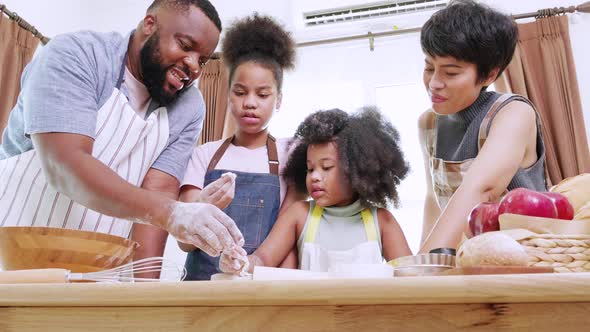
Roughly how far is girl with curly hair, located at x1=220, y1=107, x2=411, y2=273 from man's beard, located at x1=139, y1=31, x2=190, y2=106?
1.19 feet

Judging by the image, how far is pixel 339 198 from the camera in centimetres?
132

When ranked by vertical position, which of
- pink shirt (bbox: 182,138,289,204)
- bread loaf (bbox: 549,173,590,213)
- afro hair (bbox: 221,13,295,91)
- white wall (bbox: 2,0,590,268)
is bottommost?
bread loaf (bbox: 549,173,590,213)

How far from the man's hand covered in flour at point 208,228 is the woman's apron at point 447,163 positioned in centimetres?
55

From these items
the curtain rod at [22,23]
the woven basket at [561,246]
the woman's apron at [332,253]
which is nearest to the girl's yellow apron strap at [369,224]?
the woman's apron at [332,253]

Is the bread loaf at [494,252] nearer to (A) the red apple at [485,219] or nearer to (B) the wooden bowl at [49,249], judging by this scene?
(A) the red apple at [485,219]

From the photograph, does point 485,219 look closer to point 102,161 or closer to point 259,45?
point 102,161

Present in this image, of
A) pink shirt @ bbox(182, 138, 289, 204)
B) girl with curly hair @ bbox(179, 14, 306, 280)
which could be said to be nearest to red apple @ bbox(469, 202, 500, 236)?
girl with curly hair @ bbox(179, 14, 306, 280)

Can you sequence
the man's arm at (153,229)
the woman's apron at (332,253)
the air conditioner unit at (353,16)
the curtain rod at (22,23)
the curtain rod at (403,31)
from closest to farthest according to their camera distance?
the woman's apron at (332,253) < the man's arm at (153,229) < the curtain rod at (22,23) < the curtain rod at (403,31) < the air conditioner unit at (353,16)

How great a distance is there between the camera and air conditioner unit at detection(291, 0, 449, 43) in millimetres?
3146

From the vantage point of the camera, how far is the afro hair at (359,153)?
4.31ft

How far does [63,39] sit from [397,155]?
0.85m

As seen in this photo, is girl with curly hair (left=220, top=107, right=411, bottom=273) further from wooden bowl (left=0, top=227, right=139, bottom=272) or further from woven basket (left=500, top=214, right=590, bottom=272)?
woven basket (left=500, top=214, right=590, bottom=272)

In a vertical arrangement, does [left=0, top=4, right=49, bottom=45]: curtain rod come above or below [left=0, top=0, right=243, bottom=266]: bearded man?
above

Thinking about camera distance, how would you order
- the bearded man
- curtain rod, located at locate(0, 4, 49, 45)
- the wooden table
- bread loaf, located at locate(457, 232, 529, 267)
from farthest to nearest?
curtain rod, located at locate(0, 4, 49, 45)
the bearded man
bread loaf, located at locate(457, 232, 529, 267)
the wooden table
